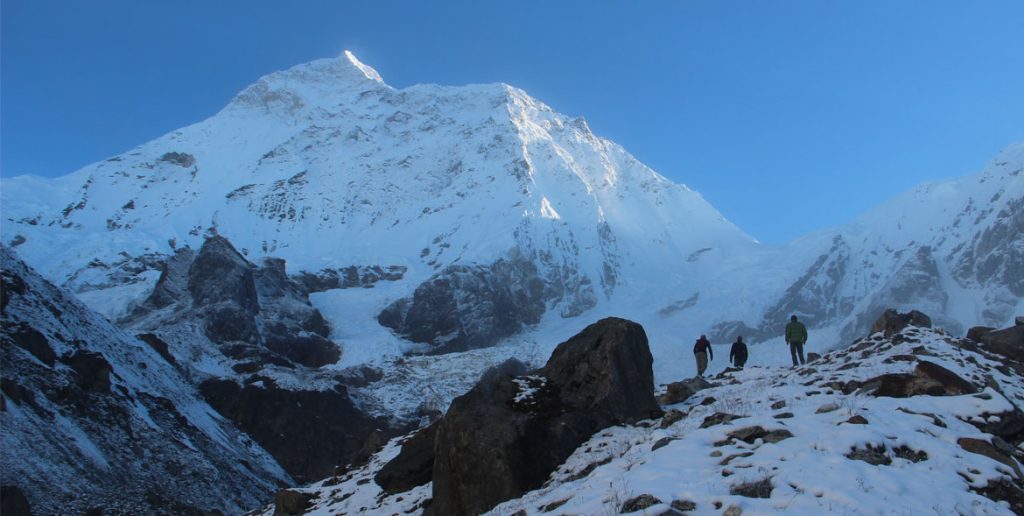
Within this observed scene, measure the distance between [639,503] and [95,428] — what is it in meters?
38.7

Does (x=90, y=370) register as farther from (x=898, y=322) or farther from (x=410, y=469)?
(x=898, y=322)

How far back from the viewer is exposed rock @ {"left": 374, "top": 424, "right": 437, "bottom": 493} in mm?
19344

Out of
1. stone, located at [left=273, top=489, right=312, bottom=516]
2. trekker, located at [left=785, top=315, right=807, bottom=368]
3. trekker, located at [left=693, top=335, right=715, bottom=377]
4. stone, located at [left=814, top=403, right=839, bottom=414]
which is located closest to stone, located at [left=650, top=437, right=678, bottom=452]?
stone, located at [left=814, top=403, right=839, bottom=414]

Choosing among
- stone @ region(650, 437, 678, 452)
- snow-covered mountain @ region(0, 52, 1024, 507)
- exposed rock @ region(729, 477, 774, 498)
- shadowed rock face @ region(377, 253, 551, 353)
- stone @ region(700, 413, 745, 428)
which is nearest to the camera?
exposed rock @ region(729, 477, 774, 498)

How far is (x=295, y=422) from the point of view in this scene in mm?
80875

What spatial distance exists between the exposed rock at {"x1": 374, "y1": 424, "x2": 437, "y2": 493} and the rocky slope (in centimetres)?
1963

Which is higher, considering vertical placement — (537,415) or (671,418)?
(537,415)

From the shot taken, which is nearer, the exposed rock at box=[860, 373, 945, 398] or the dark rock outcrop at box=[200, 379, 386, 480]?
the exposed rock at box=[860, 373, 945, 398]

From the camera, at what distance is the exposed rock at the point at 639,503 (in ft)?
32.0

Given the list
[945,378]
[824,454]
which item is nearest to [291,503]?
[824,454]

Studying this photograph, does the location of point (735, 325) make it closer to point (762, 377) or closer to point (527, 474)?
point (762, 377)

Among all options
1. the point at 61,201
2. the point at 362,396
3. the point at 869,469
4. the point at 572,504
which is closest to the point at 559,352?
the point at 572,504

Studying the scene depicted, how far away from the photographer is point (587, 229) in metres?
196

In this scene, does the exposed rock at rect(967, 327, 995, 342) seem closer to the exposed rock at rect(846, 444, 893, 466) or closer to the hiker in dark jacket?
the hiker in dark jacket
